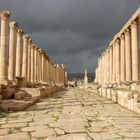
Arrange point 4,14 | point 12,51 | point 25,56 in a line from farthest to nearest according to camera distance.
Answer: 1. point 25,56
2. point 12,51
3. point 4,14

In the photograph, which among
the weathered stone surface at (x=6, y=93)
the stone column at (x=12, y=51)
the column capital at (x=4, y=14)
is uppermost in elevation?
the column capital at (x=4, y=14)

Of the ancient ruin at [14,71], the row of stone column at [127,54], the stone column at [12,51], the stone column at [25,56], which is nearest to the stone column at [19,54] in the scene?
the ancient ruin at [14,71]

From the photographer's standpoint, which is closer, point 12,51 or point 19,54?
point 12,51

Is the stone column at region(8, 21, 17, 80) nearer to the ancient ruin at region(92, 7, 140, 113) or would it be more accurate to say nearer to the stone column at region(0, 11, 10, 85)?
the stone column at region(0, 11, 10, 85)

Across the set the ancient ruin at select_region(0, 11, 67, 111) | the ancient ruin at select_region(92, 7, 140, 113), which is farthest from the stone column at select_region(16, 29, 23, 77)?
the ancient ruin at select_region(92, 7, 140, 113)

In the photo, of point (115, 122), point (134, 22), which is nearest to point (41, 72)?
point (134, 22)

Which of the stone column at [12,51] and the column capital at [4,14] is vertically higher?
the column capital at [4,14]

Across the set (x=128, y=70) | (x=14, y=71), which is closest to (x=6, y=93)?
(x=14, y=71)

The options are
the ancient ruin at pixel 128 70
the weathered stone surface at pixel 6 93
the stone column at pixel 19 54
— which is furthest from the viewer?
the stone column at pixel 19 54

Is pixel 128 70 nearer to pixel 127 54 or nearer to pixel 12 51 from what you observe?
pixel 127 54

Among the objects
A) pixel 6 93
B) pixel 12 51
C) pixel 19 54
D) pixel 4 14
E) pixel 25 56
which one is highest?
pixel 4 14

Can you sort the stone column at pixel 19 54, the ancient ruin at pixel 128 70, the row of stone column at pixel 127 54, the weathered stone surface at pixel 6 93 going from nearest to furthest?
the ancient ruin at pixel 128 70
the weathered stone surface at pixel 6 93
the row of stone column at pixel 127 54
the stone column at pixel 19 54

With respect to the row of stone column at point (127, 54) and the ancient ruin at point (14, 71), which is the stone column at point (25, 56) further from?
the row of stone column at point (127, 54)

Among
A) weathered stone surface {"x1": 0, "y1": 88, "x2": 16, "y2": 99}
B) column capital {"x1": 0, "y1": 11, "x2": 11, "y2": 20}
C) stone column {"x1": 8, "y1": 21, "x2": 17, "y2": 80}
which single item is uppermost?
column capital {"x1": 0, "y1": 11, "x2": 11, "y2": 20}
